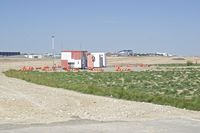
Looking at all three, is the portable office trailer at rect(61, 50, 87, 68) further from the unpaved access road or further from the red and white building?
the unpaved access road

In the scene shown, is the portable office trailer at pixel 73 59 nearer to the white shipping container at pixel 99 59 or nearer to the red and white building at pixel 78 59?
the red and white building at pixel 78 59

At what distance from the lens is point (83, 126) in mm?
13914

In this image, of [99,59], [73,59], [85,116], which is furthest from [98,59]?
[85,116]

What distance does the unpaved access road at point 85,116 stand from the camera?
13562 mm

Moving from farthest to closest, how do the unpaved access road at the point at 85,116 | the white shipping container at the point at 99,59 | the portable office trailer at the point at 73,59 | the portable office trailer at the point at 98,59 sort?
the white shipping container at the point at 99,59 → the portable office trailer at the point at 98,59 → the portable office trailer at the point at 73,59 → the unpaved access road at the point at 85,116

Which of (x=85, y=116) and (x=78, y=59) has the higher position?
(x=78, y=59)

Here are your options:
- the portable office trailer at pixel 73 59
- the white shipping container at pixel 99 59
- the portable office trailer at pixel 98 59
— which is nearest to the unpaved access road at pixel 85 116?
the portable office trailer at pixel 73 59

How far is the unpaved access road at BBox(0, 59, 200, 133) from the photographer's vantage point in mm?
13562

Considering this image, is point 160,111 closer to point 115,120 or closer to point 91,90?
point 115,120

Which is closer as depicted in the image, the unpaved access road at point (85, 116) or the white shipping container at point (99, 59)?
the unpaved access road at point (85, 116)

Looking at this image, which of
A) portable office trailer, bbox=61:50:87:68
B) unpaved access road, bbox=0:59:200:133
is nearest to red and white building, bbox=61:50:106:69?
portable office trailer, bbox=61:50:87:68

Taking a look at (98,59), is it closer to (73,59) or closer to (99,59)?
(99,59)

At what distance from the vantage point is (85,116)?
17.0 metres

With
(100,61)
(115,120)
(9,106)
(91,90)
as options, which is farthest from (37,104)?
(100,61)
